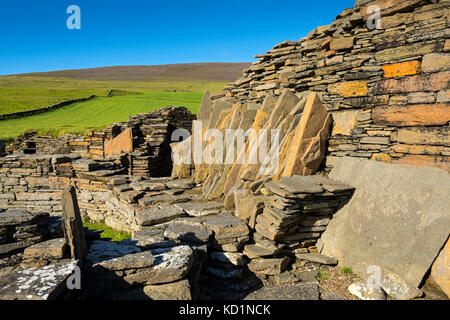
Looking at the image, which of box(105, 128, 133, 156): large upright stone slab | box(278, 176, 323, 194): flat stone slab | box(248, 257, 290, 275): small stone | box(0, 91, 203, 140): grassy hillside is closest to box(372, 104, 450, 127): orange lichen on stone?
box(278, 176, 323, 194): flat stone slab

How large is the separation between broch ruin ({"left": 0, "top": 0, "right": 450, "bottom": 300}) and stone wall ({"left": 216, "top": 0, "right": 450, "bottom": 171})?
2 cm

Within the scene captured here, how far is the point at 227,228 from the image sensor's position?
5598 mm

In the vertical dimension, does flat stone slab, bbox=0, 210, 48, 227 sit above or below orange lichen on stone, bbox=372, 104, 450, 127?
below

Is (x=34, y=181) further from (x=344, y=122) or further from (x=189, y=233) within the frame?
(x=344, y=122)

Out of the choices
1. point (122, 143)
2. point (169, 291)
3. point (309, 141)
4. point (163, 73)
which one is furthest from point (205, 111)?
point (163, 73)

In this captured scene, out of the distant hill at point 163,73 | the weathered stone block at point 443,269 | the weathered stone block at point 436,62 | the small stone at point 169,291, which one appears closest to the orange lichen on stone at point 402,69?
the weathered stone block at point 436,62

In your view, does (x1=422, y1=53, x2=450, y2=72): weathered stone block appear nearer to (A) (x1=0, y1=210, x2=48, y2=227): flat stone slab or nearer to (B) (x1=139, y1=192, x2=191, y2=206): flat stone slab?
(B) (x1=139, y1=192, x2=191, y2=206): flat stone slab

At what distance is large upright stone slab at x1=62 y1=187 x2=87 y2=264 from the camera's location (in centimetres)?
386

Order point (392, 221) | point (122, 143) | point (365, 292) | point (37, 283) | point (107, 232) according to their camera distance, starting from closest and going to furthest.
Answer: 1. point (37, 283)
2. point (365, 292)
3. point (392, 221)
4. point (107, 232)
5. point (122, 143)

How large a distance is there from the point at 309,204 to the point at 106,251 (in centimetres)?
376

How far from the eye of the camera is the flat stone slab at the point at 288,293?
4.52 metres

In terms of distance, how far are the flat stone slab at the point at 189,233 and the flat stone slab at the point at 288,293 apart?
1.33 metres
